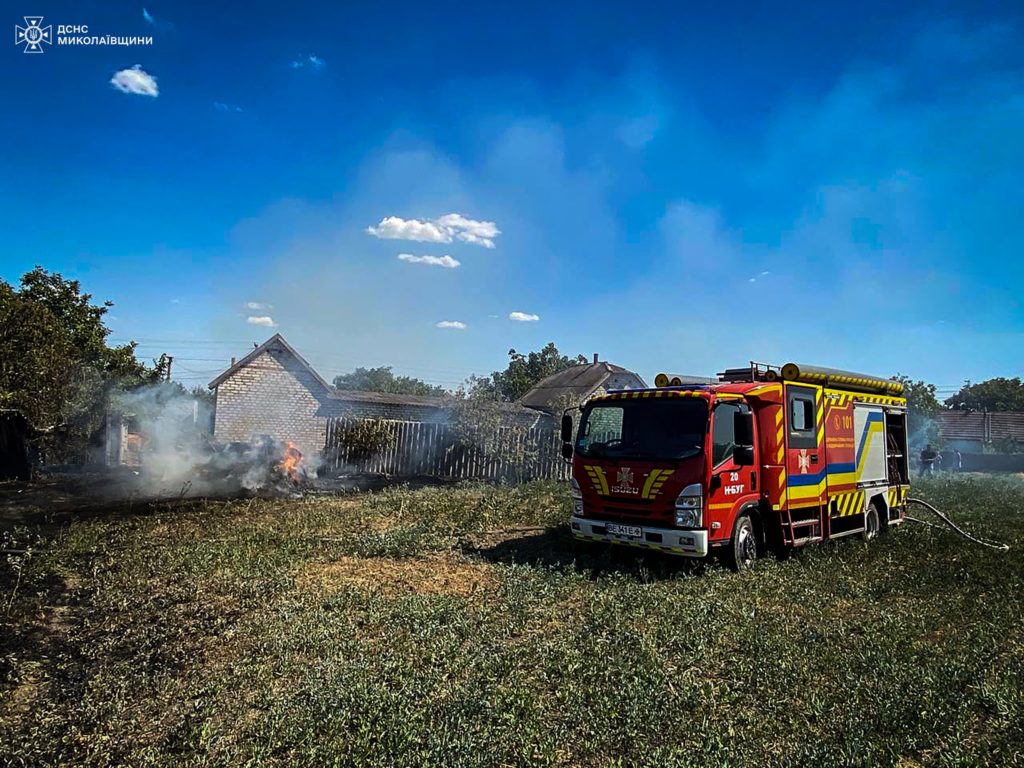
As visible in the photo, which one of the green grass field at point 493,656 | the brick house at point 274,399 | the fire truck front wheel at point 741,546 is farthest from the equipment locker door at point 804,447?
the brick house at point 274,399

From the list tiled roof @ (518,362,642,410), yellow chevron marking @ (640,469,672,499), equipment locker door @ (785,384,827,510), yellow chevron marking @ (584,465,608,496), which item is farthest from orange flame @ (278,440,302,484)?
tiled roof @ (518,362,642,410)

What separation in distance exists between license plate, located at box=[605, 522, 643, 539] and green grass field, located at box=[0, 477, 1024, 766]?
Answer: 583mm

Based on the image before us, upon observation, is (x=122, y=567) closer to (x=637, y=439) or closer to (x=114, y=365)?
(x=637, y=439)

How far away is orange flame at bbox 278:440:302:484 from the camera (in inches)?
699

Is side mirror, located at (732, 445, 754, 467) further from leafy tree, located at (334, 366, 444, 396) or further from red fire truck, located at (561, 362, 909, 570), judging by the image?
leafy tree, located at (334, 366, 444, 396)

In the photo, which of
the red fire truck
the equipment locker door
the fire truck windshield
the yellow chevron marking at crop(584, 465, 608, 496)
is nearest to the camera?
the red fire truck

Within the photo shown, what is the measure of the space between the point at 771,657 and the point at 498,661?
95.0 inches

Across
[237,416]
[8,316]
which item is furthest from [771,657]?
[237,416]

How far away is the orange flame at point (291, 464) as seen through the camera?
58.2 feet

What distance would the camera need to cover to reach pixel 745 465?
8.65 meters

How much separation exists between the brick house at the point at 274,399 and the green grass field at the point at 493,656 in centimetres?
1842

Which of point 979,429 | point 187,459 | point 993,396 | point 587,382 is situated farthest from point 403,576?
point 993,396

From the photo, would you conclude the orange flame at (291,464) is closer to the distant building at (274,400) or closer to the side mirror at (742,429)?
the distant building at (274,400)

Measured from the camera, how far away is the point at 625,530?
8.48m
